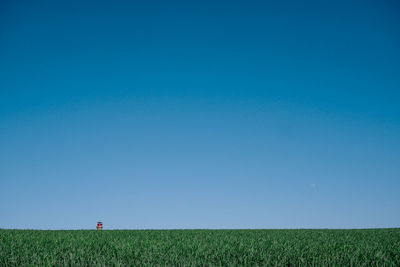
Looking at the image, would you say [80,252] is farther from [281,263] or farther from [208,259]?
[281,263]

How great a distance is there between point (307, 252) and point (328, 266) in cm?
123

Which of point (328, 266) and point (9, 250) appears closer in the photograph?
point (328, 266)

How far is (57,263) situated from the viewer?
17.5 feet

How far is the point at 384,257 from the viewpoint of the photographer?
6.02 meters

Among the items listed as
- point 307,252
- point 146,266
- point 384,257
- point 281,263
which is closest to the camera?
point 146,266

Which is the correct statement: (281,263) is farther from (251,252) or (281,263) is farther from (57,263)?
(57,263)

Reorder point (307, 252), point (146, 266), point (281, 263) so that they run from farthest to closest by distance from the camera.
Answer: point (307, 252) < point (281, 263) < point (146, 266)

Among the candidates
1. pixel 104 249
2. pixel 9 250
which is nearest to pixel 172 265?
pixel 104 249

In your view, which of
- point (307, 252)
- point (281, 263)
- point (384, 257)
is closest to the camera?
point (281, 263)

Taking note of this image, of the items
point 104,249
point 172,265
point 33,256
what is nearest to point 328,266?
point 172,265

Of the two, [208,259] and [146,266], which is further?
[208,259]

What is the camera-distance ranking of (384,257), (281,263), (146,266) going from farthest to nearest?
(384,257) → (281,263) → (146,266)

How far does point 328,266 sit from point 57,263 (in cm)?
472

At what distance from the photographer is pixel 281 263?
559 centimetres
